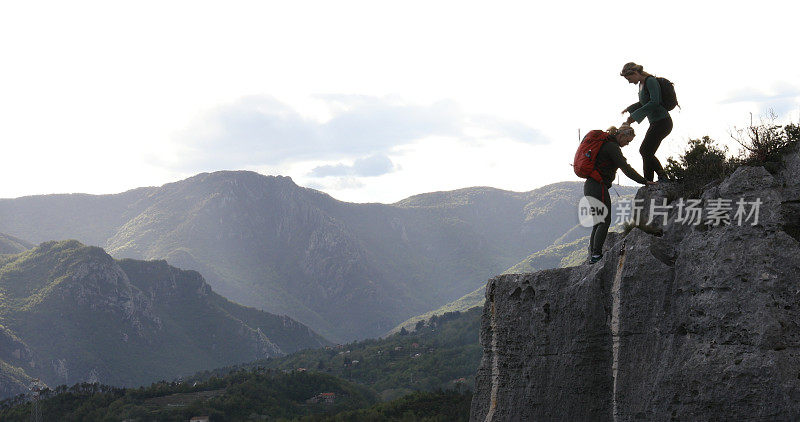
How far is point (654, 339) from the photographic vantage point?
35.4 feet

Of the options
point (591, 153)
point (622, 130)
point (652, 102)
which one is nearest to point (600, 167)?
point (591, 153)

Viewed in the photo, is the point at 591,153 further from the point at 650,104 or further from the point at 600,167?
the point at 650,104

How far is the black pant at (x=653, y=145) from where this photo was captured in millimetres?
12203

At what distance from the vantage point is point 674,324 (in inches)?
418

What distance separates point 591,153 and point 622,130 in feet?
2.24

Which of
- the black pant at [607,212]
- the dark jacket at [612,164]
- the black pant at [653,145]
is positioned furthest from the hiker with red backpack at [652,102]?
the black pant at [607,212]

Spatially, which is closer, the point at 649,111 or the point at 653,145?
the point at 649,111

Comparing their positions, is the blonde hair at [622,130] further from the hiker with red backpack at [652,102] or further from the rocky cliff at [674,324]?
the rocky cliff at [674,324]

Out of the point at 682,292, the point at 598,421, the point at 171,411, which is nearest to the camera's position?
the point at 682,292

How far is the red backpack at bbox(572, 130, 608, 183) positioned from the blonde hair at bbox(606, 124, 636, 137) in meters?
0.16

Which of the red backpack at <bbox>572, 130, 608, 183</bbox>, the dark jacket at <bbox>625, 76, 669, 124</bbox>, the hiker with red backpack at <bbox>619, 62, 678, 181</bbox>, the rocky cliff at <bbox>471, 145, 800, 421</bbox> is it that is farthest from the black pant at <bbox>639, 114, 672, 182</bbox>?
the red backpack at <bbox>572, 130, 608, 183</bbox>

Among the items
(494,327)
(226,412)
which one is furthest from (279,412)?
(494,327)

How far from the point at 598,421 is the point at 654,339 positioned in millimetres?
1905

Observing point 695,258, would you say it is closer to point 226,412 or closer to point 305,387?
point 226,412
